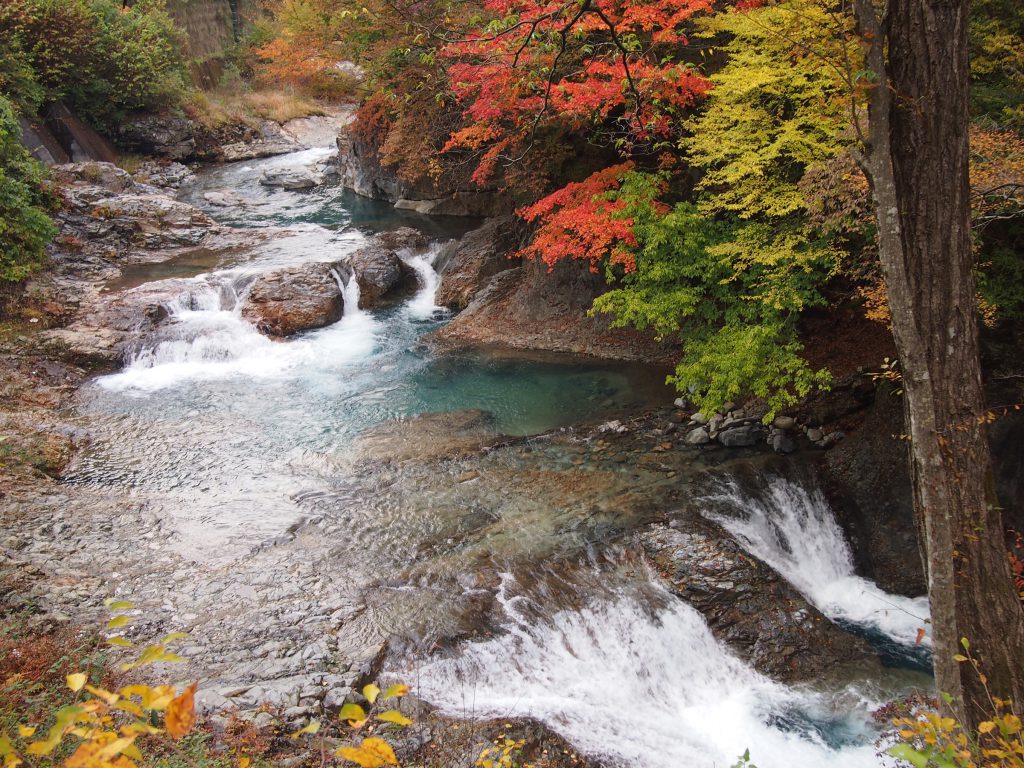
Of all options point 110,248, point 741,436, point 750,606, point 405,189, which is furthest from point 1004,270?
point 110,248

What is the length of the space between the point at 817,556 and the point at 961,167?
16.9 ft

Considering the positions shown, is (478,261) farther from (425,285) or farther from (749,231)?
(749,231)

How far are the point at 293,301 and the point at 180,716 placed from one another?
13242 millimetres

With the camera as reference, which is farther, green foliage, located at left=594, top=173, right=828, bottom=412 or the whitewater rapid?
the whitewater rapid

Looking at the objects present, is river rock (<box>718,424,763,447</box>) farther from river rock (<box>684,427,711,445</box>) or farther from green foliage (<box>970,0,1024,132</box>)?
green foliage (<box>970,0,1024,132</box>)

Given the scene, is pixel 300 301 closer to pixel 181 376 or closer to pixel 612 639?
pixel 181 376

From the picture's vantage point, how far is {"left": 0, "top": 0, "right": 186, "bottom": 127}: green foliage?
19500mm

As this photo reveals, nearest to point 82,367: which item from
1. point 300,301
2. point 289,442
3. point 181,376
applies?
point 181,376

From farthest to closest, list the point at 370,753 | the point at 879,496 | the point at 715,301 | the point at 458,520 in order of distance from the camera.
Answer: the point at 715,301 < the point at 879,496 < the point at 458,520 < the point at 370,753

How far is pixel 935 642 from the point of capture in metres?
3.98

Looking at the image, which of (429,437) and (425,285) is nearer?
(429,437)

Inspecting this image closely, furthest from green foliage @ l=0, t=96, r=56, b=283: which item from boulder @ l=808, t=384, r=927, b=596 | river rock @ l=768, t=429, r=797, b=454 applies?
boulder @ l=808, t=384, r=927, b=596

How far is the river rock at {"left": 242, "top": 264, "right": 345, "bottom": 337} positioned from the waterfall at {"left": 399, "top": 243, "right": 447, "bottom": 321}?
5.86 ft

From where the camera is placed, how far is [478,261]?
50.5 ft
